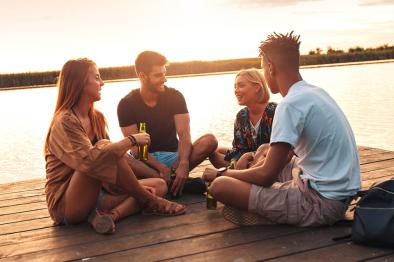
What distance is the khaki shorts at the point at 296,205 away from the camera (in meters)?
3.45

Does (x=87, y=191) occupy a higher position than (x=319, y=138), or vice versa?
(x=319, y=138)

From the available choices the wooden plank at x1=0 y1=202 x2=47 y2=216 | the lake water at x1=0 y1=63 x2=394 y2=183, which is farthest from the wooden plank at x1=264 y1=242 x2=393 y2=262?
the lake water at x1=0 y1=63 x2=394 y2=183

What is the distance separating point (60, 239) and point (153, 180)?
37.7 inches

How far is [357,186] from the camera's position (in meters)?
3.43

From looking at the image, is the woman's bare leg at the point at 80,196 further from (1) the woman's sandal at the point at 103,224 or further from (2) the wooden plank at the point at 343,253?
(2) the wooden plank at the point at 343,253

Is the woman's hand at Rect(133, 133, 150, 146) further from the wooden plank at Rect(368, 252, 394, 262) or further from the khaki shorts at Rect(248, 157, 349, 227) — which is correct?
the wooden plank at Rect(368, 252, 394, 262)

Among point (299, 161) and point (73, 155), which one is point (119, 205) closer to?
point (73, 155)

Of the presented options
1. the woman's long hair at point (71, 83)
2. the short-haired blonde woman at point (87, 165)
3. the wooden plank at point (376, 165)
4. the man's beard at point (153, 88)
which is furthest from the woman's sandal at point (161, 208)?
the wooden plank at point (376, 165)

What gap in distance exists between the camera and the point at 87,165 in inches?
140

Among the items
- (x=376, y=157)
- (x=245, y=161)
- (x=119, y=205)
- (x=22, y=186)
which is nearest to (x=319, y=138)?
(x=245, y=161)

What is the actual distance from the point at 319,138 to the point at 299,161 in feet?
0.80

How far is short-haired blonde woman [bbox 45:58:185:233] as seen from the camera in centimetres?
361

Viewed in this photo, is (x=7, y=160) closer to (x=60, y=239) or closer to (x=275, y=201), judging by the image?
(x=60, y=239)

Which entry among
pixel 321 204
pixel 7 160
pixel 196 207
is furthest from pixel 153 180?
pixel 7 160
